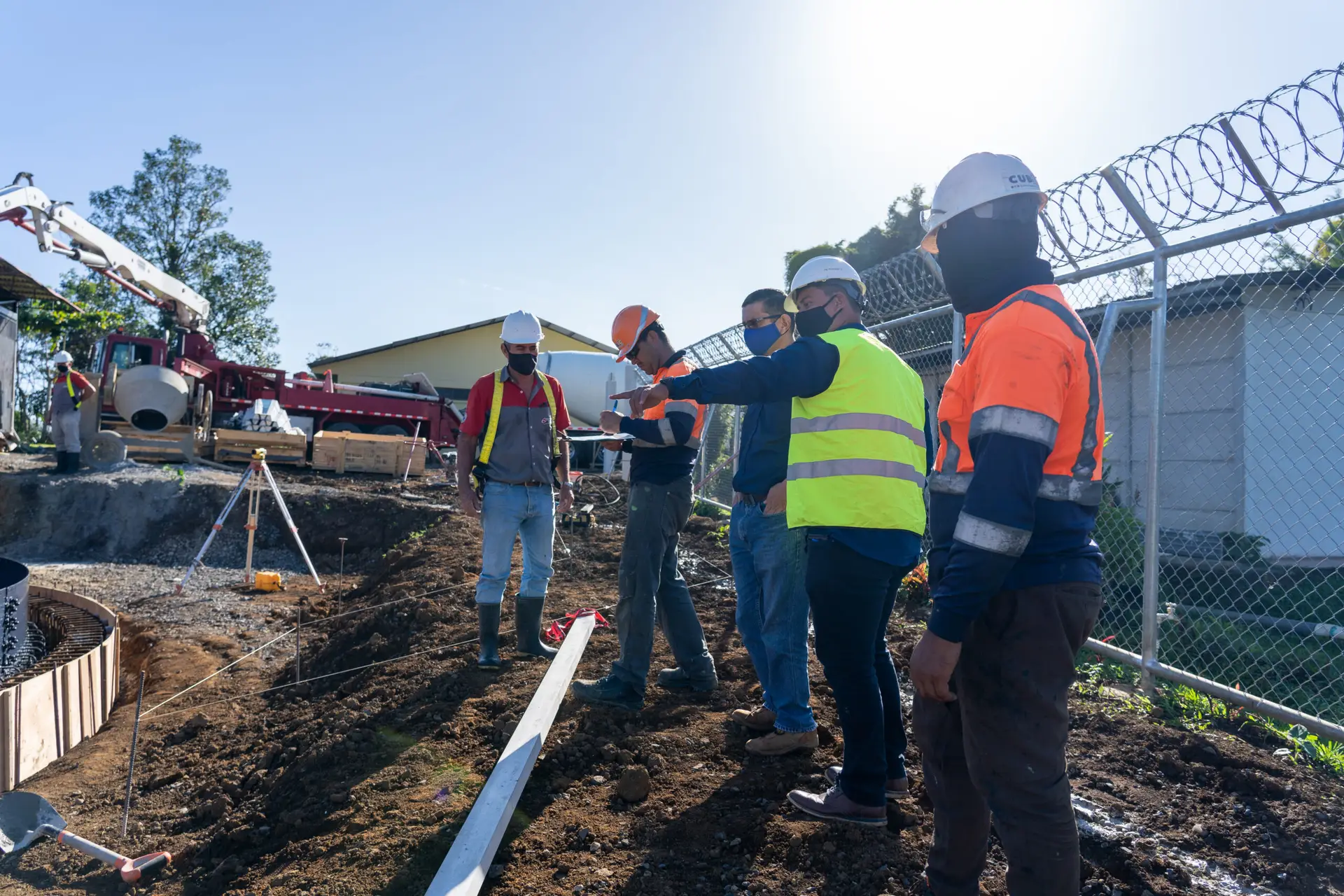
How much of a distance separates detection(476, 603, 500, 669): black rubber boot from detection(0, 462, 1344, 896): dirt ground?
87 millimetres

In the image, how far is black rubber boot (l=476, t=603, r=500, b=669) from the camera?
15.3 feet

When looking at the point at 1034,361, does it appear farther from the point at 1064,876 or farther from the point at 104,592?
the point at 104,592

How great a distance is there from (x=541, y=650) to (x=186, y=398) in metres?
14.9

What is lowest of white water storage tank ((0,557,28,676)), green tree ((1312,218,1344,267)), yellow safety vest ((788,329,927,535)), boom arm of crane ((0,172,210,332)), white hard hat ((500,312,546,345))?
white water storage tank ((0,557,28,676))

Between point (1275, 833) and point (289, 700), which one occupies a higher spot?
point (1275, 833)

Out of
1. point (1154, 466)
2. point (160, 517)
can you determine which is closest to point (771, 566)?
point (1154, 466)

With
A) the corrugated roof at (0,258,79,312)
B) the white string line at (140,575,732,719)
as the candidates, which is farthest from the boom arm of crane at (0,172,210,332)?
the white string line at (140,575,732,719)

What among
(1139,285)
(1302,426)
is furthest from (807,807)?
(1302,426)

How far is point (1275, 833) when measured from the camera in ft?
9.57

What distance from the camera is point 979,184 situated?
205 cm

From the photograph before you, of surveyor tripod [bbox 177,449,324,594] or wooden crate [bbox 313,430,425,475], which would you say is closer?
surveyor tripod [bbox 177,449,324,594]

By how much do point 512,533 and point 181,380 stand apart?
1480cm

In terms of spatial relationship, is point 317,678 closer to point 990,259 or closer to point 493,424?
point 493,424

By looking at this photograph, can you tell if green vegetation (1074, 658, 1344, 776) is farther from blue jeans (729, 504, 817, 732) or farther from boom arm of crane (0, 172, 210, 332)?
boom arm of crane (0, 172, 210, 332)
